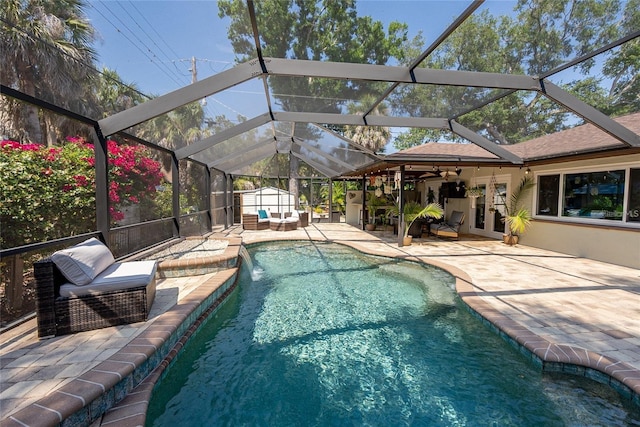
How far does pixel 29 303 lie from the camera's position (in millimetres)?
4465

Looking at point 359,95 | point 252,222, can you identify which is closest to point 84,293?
point 359,95

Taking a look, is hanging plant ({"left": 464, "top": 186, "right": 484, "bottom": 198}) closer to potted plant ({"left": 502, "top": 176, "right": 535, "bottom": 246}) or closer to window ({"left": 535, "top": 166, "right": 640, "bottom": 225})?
potted plant ({"left": 502, "top": 176, "right": 535, "bottom": 246})

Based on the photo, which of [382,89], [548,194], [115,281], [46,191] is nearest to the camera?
[115,281]

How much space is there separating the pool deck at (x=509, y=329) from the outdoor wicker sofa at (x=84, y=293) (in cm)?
13

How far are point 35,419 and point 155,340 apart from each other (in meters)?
1.13

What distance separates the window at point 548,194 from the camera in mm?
8633

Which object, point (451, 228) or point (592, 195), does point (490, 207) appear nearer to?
point (451, 228)

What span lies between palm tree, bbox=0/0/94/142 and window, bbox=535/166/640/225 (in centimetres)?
1438

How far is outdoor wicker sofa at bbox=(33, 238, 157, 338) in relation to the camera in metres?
3.05

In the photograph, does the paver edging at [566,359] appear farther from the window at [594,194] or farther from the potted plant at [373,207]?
the potted plant at [373,207]

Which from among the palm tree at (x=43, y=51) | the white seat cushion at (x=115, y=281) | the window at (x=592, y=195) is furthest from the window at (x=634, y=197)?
the palm tree at (x=43, y=51)

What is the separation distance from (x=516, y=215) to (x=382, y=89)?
6605 mm

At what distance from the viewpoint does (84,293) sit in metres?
3.20

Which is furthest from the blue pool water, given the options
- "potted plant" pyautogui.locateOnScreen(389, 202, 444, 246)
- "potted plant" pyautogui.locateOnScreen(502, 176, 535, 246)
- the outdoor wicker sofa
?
"potted plant" pyautogui.locateOnScreen(502, 176, 535, 246)
